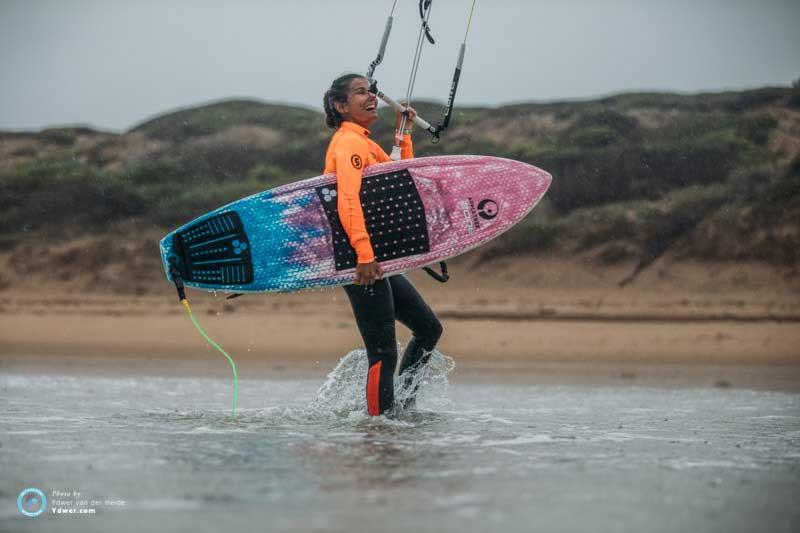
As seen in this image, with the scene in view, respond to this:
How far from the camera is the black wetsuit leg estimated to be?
4949mm

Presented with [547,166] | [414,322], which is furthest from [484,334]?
[547,166]

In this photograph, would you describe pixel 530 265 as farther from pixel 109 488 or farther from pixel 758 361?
pixel 109 488

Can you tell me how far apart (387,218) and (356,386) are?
1.15 meters

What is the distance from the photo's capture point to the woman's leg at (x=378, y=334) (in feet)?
16.2

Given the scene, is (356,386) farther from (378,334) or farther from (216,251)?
(216,251)

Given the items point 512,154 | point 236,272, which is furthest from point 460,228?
point 512,154

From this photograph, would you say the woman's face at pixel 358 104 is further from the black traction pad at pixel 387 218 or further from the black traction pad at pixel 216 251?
the black traction pad at pixel 216 251

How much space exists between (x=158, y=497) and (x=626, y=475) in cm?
175

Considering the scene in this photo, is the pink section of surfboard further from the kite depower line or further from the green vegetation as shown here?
the green vegetation

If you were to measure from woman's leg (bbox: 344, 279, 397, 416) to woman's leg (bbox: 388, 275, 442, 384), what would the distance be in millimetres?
222

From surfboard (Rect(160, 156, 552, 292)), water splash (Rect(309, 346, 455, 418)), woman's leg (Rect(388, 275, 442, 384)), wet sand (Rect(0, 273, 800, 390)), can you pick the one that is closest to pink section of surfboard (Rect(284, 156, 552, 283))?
surfboard (Rect(160, 156, 552, 292))

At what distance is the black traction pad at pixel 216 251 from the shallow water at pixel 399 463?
0.82 m

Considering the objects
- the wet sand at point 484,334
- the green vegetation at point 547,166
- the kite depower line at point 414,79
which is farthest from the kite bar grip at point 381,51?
the green vegetation at point 547,166

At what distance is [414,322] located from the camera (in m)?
5.29
